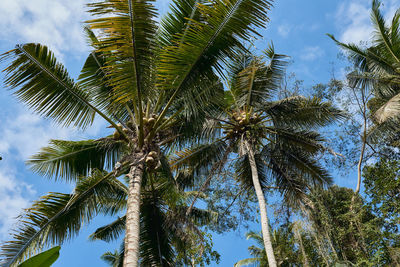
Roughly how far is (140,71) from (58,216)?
11.2ft

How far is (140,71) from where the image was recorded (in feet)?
17.9

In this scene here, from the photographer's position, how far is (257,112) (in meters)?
10.8

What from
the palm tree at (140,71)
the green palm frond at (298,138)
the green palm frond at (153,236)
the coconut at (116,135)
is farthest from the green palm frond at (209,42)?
the green palm frond at (298,138)

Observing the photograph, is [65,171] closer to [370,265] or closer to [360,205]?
[370,265]

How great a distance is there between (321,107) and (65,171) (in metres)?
7.48

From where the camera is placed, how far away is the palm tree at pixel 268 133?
10078 mm

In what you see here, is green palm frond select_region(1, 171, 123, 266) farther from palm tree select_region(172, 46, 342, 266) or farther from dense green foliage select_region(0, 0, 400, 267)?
palm tree select_region(172, 46, 342, 266)

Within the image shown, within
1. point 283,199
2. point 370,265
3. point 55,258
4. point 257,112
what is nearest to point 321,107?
point 257,112

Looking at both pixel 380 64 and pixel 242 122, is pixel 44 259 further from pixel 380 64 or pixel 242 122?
pixel 380 64

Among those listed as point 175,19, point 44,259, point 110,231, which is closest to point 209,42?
point 175,19

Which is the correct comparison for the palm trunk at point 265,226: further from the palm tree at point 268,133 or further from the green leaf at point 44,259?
the green leaf at point 44,259

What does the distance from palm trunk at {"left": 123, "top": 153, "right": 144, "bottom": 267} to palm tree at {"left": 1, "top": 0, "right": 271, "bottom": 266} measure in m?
0.01

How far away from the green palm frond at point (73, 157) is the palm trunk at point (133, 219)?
206cm

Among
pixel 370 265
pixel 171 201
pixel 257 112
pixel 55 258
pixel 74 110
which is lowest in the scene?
pixel 55 258
